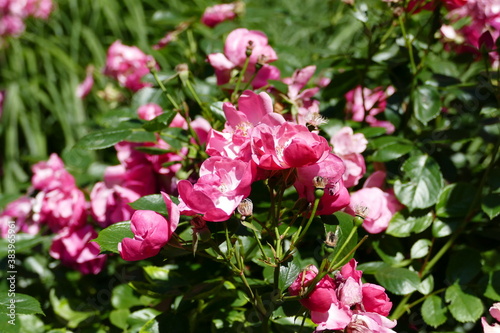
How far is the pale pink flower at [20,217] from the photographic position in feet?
4.07

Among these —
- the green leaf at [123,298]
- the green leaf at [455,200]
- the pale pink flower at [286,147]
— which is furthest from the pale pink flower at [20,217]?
the green leaf at [455,200]

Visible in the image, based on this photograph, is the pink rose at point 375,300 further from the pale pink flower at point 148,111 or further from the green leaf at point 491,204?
the pale pink flower at point 148,111

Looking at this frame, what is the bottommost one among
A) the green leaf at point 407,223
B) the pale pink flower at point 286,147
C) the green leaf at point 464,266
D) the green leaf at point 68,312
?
the green leaf at point 68,312

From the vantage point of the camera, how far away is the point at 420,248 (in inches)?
36.3

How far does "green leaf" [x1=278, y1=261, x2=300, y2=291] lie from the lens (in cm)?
68

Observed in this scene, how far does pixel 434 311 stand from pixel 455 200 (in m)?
0.21

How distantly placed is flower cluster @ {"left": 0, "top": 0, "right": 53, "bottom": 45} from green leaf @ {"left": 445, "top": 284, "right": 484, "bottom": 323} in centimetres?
269

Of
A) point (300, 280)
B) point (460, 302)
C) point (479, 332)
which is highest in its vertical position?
point (300, 280)

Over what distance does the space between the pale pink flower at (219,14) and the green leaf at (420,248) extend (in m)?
0.84

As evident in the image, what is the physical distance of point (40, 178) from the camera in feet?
3.80

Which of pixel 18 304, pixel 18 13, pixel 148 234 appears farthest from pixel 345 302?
pixel 18 13

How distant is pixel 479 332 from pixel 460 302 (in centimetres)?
31

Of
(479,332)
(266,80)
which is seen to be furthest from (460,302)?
(266,80)

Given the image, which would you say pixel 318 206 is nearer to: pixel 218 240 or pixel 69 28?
pixel 218 240
